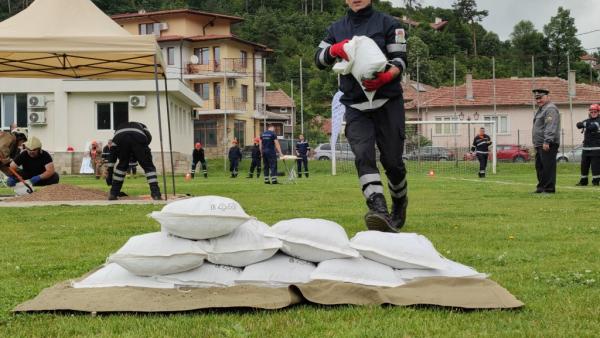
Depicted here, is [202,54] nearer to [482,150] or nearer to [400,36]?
[482,150]

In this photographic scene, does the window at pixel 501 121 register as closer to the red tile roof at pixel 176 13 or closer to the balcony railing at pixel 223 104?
the balcony railing at pixel 223 104

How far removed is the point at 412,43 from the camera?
8100cm

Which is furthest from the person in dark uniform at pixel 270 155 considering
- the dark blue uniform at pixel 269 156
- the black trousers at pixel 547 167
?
the black trousers at pixel 547 167

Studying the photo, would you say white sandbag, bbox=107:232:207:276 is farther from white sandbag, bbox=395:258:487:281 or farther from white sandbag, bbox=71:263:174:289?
white sandbag, bbox=395:258:487:281

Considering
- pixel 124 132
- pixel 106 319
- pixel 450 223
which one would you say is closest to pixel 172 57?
pixel 124 132

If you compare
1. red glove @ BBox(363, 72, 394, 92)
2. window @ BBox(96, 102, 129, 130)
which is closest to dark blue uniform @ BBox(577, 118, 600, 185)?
red glove @ BBox(363, 72, 394, 92)

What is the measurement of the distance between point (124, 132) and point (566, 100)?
54339 millimetres

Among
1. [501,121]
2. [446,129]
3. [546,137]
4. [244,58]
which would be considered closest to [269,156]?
[546,137]

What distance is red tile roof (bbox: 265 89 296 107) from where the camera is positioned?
84125 mm

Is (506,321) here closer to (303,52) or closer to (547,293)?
(547,293)

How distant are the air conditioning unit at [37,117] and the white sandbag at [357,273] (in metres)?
39.9

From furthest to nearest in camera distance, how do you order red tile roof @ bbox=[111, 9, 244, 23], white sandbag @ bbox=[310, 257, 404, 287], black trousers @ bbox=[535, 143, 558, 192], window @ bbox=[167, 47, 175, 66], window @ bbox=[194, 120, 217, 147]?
red tile roof @ bbox=[111, 9, 244, 23]
window @ bbox=[167, 47, 175, 66]
window @ bbox=[194, 120, 217, 147]
black trousers @ bbox=[535, 143, 558, 192]
white sandbag @ bbox=[310, 257, 404, 287]

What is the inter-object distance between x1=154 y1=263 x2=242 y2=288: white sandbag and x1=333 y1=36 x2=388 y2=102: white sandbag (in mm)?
2557

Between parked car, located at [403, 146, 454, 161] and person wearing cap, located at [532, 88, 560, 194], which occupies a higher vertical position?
person wearing cap, located at [532, 88, 560, 194]
